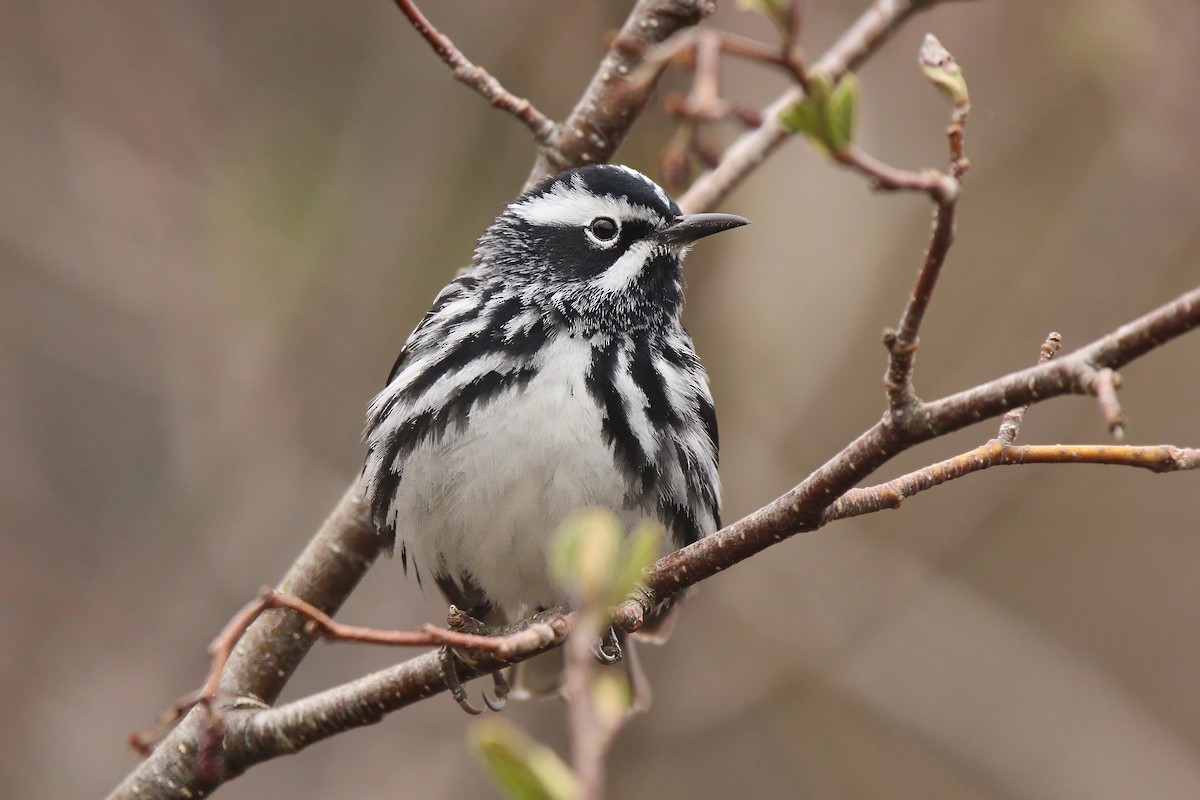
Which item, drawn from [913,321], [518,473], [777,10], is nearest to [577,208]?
[518,473]

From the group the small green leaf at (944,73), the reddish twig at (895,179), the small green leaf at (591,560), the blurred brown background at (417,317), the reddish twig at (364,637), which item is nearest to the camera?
the small green leaf at (591,560)

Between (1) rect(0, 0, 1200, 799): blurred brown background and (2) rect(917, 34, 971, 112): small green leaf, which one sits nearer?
(2) rect(917, 34, 971, 112): small green leaf

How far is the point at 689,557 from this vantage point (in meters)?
3.17

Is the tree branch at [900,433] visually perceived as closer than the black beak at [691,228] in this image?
Yes

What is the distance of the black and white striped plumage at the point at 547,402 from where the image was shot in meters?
4.25

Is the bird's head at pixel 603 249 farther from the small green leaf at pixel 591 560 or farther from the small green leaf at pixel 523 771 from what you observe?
the small green leaf at pixel 523 771

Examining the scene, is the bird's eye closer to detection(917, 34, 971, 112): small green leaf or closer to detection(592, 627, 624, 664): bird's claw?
detection(592, 627, 624, 664): bird's claw

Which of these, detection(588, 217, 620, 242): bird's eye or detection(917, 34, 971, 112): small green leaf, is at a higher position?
detection(588, 217, 620, 242): bird's eye

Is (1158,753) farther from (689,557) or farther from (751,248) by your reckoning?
(689,557)

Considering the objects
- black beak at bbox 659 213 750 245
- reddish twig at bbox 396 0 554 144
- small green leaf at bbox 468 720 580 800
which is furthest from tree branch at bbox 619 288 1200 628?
reddish twig at bbox 396 0 554 144

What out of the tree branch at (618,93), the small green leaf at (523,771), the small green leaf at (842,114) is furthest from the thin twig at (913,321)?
the tree branch at (618,93)

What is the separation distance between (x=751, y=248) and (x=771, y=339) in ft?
2.05

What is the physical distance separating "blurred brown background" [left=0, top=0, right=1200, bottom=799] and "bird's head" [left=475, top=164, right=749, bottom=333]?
9.97 feet

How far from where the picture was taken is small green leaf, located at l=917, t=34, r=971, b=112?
2.19m
